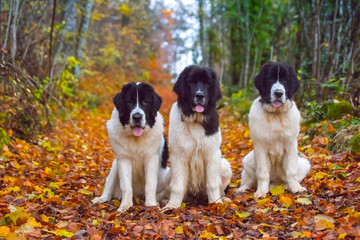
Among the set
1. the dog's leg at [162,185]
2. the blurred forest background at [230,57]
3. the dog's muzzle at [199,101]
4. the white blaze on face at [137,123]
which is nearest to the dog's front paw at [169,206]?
the dog's leg at [162,185]

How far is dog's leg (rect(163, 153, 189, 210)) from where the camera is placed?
15.0 feet

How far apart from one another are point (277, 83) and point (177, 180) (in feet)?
5.87

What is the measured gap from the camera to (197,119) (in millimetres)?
4488

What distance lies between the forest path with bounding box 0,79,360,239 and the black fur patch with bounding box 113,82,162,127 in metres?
1.14

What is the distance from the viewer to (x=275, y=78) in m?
4.75

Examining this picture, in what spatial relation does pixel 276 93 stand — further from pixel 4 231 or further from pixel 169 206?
pixel 4 231

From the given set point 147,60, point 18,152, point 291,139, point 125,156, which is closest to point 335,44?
point 291,139

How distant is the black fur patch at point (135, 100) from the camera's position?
444 centimetres

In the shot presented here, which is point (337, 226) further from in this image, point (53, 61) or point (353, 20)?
point (53, 61)

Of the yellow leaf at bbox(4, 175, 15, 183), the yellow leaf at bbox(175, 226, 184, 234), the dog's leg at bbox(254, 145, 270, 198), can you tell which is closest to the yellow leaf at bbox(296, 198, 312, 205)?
the dog's leg at bbox(254, 145, 270, 198)

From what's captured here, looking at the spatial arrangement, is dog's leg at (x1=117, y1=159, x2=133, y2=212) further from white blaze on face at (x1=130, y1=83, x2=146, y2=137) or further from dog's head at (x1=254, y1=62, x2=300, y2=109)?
dog's head at (x1=254, y1=62, x2=300, y2=109)

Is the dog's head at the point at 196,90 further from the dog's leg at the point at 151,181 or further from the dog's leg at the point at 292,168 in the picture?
the dog's leg at the point at 292,168

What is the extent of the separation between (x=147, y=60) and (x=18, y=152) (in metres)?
26.3

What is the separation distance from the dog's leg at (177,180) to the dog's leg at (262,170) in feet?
3.38
